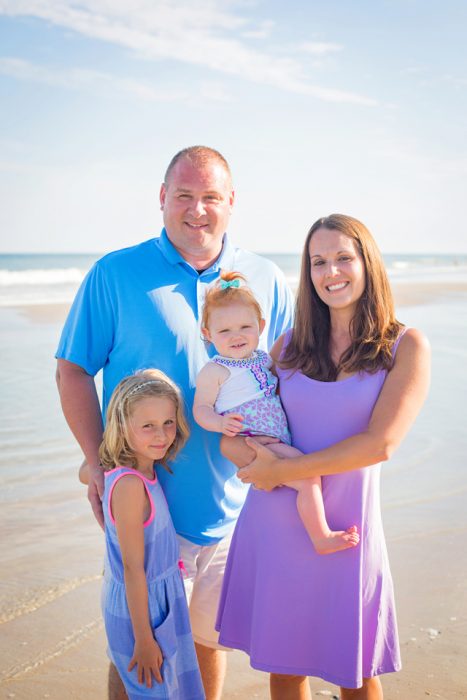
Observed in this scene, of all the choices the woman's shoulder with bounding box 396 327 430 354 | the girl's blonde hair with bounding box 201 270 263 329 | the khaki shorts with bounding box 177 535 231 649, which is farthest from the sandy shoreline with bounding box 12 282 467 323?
the woman's shoulder with bounding box 396 327 430 354

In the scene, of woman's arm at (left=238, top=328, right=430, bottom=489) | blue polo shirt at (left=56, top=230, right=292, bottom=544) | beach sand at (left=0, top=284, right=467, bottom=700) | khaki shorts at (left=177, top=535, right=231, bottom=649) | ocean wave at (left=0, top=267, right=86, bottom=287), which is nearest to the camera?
woman's arm at (left=238, top=328, right=430, bottom=489)

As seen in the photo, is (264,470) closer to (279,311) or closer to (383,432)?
(383,432)

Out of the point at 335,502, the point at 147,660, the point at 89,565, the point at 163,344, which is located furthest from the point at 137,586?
A: the point at 89,565

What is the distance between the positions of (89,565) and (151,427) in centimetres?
208

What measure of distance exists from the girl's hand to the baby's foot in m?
0.73

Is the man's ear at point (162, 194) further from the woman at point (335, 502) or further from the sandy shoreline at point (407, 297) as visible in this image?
the sandy shoreline at point (407, 297)

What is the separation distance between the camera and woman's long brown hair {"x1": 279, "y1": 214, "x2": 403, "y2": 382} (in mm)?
2764

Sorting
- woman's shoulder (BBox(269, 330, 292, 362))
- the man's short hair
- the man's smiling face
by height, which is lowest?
woman's shoulder (BBox(269, 330, 292, 362))

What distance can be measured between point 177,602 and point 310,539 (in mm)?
604

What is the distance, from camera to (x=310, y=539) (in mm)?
2719

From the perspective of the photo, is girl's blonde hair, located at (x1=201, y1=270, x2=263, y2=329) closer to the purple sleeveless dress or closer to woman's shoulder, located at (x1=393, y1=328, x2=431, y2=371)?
the purple sleeveless dress

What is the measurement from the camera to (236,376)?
9.66ft

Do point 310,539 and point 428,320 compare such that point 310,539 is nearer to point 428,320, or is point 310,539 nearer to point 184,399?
point 184,399

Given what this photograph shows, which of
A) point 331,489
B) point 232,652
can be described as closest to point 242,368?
point 331,489
